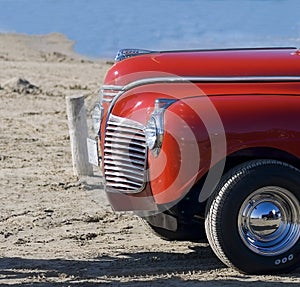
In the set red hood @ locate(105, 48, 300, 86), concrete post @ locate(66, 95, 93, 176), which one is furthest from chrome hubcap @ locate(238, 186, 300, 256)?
concrete post @ locate(66, 95, 93, 176)

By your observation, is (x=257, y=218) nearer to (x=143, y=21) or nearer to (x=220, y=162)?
(x=220, y=162)

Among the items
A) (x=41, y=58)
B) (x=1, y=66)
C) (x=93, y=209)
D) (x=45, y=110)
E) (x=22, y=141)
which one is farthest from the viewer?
(x=41, y=58)

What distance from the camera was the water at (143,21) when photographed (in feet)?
68.3

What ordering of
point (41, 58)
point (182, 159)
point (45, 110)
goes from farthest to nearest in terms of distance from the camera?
point (41, 58)
point (45, 110)
point (182, 159)

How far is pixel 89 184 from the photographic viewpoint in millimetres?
10172

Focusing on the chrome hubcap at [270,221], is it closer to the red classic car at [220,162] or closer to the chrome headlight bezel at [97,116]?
the red classic car at [220,162]

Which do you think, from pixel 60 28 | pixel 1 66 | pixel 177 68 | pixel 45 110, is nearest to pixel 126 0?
pixel 60 28

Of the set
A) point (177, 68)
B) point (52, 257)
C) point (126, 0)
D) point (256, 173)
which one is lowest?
point (52, 257)

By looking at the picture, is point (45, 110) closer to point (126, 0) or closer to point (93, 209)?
point (93, 209)


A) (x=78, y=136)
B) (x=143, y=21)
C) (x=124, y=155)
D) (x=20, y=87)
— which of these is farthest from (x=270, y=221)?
(x=143, y=21)

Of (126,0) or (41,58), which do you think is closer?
(41,58)

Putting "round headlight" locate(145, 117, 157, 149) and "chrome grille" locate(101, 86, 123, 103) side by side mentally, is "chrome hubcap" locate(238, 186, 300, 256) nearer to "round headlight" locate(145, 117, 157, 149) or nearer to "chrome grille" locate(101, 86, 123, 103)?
"round headlight" locate(145, 117, 157, 149)

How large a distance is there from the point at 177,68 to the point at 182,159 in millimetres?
1033

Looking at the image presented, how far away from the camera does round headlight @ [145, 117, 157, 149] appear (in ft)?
22.1
